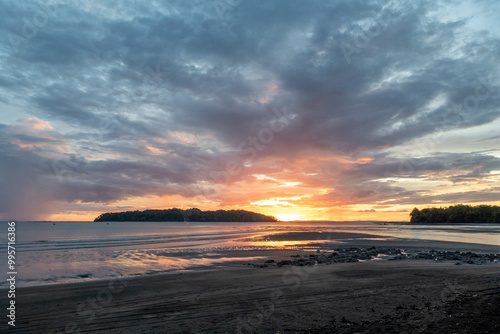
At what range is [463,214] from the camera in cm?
15075

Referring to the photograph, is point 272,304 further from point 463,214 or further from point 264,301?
point 463,214

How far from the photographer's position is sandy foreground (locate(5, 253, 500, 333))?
7.75 m

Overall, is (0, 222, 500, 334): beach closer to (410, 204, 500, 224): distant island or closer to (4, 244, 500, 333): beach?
(4, 244, 500, 333): beach

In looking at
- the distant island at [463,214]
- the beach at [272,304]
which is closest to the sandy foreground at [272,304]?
the beach at [272,304]

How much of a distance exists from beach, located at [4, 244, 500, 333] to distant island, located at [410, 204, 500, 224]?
536 ft

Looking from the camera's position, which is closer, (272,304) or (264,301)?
(272,304)

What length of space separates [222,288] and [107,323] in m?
5.20

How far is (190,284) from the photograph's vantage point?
543 inches

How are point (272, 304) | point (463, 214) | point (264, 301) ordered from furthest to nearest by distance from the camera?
point (463, 214), point (264, 301), point (272, 304)

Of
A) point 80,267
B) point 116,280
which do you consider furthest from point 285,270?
point 80,267

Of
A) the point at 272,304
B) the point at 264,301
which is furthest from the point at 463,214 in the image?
the point at 272,304

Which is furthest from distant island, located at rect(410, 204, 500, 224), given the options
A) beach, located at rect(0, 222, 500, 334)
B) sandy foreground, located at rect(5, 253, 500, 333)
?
sandy foreground, located at rect(5, 253, 500, 333)

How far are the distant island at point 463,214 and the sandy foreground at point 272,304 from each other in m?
163

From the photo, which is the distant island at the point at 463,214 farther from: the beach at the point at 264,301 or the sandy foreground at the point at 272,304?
the sandy foreground at the point at 272,304
